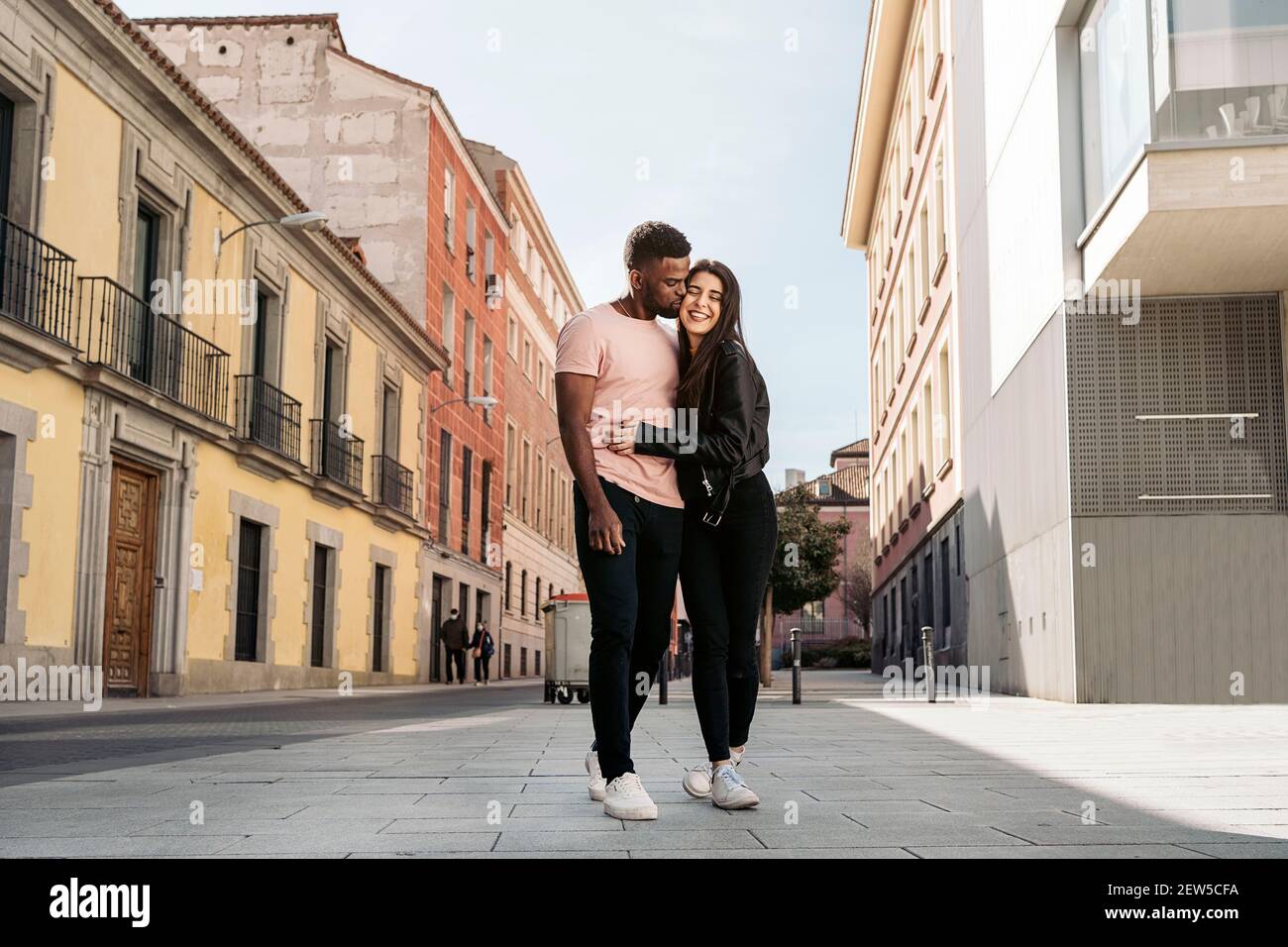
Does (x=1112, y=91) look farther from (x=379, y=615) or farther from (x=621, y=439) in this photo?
(x=379, y=615)

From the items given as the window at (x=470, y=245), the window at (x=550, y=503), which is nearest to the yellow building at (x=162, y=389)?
the window at (x=470, y=245)

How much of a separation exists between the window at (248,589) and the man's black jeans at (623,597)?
17.0m

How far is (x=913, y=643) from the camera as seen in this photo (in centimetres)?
2986

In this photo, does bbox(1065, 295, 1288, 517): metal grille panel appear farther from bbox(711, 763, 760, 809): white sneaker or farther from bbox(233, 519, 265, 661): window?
bbox(233, 519, 265, 661): window

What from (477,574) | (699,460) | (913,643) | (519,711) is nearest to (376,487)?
(477,574)

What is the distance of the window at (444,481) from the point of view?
32906 millimetres

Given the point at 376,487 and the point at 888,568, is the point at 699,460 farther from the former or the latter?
the point at 888,568

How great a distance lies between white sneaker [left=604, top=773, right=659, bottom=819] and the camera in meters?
4.14

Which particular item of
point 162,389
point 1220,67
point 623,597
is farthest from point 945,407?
point 623,597

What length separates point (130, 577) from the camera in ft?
55.6

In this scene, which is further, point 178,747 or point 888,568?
point 888,568

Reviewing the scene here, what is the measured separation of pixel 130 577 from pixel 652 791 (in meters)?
13.5

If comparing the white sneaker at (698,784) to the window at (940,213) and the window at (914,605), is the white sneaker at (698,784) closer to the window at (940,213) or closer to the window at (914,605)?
the window at (940,213)
